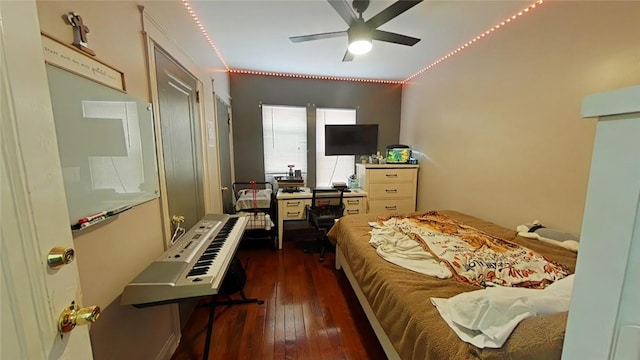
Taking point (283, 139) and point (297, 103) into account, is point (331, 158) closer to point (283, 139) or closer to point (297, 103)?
point (283, 139)

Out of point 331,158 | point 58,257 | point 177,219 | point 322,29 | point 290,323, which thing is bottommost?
point 290,323

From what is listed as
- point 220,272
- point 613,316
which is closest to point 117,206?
point 220,272

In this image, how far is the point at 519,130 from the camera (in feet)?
6.84

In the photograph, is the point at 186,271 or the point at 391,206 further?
the point at 391,206

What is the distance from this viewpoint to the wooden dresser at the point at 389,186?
346cm

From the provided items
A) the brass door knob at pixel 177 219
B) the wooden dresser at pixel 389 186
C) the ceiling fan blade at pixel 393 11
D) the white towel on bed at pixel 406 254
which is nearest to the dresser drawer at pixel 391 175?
the wooden dresser at pixel 389 186

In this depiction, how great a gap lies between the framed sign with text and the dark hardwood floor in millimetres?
1722

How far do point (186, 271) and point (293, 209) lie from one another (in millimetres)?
2089

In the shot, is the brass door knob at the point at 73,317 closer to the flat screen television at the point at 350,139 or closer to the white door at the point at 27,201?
the white door at the point at 27,201

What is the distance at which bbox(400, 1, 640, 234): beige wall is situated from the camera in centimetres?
155

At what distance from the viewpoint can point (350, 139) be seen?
3775mm

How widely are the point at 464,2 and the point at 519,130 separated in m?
1.19

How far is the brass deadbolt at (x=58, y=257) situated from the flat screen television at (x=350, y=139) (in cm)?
334

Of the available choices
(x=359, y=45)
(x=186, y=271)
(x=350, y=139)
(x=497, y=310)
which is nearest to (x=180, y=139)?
(x=186, y=271)
